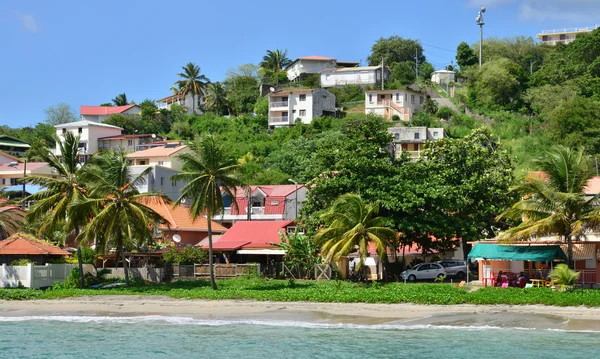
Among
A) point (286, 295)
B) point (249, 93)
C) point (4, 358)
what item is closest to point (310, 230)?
point (286, 295)

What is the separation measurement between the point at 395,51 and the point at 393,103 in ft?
78.7

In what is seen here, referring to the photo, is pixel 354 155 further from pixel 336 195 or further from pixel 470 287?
pixel 470 287

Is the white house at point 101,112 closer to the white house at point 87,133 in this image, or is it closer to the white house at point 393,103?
the white house at point 87,133

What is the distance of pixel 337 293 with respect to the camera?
120 feet

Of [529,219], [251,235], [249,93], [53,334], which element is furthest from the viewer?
[249,93]

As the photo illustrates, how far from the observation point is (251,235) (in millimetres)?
49469

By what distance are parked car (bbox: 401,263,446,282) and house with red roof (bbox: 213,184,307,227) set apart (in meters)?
16.5

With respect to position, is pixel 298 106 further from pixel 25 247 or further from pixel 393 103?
pixel 25 247

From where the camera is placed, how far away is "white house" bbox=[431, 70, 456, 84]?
357 feet

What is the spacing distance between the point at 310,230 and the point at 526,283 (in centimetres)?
1281

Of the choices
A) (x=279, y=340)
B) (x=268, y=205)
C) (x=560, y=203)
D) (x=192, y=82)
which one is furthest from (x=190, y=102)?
(x=279, y=340)

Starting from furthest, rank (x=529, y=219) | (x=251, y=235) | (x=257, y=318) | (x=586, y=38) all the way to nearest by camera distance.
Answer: (x=586, y=38) → (x=251, y=235) → (x=529, y=219) → (x=257, y=318)

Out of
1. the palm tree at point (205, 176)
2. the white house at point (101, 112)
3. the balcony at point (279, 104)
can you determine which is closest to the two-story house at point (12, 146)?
the white house at point (101, 112)

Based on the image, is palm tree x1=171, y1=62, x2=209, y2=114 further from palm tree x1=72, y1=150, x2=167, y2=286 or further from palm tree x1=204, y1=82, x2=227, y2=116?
palm tree x1=72, y1=150, x2=167, y2=286
